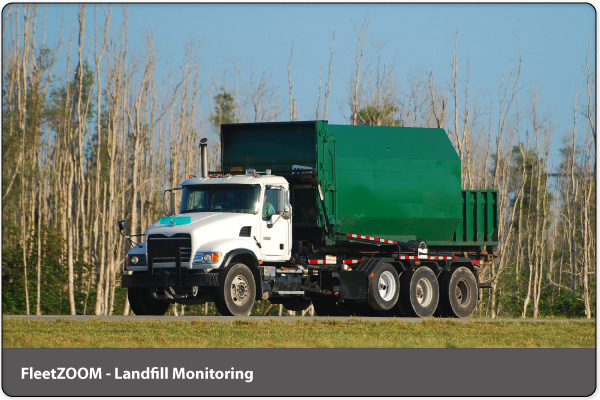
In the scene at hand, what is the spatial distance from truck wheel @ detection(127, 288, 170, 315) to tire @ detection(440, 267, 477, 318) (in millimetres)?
6974

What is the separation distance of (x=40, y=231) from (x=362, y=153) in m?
17.1

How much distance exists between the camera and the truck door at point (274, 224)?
21719 millimetres

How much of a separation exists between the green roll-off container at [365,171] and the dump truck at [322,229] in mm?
28

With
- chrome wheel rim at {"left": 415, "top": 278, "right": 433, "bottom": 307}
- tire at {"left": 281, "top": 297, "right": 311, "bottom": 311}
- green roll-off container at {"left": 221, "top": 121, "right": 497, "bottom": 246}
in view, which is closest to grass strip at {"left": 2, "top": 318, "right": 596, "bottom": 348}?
green roll-off container at {"left": 221, "top": 121, "right": 497, "bottom": 246}

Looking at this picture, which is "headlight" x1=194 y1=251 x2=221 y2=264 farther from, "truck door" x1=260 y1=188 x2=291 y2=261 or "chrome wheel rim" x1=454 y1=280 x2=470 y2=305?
"chrome wheel rim" x1=454 y1=280 x2=470 y2=305

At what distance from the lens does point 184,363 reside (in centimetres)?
1215

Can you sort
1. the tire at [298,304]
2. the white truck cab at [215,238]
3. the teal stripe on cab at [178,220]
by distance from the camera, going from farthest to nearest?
A: the tire at [298,304]
the teal stripe on cab at [178,220]
the white truck cab at [215,238]

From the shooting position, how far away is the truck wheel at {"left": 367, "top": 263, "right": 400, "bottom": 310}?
23.2 meters

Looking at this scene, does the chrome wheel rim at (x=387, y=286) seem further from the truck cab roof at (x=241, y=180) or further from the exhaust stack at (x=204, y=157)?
the exhaust stack at (x=204, y=157)

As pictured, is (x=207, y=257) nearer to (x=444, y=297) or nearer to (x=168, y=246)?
(x=168, y=246)

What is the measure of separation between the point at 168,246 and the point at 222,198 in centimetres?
169

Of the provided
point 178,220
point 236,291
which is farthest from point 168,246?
point 236,291

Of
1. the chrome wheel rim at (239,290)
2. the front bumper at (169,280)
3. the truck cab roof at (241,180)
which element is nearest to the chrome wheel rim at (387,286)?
the truck cab roof at (241,180)

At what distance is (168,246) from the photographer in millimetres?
20891
